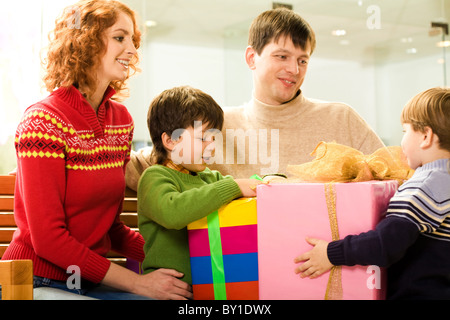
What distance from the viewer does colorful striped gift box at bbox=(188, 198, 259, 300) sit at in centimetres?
102

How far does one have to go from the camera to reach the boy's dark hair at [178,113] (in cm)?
116

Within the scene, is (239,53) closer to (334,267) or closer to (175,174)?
(175,174)

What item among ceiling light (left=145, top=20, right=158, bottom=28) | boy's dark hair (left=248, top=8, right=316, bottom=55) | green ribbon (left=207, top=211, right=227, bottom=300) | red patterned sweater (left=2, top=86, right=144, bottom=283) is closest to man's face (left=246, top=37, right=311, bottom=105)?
boy's dark hair (left=248, top=8, right=316, bottom=55)

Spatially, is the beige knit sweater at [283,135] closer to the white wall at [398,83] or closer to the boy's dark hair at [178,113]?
the boy's dark hair at [178,113]

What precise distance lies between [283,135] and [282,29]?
11.7 inches

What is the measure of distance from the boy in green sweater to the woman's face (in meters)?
0.11

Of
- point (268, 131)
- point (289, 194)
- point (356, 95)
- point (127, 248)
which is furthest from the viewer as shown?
point (356, 95)

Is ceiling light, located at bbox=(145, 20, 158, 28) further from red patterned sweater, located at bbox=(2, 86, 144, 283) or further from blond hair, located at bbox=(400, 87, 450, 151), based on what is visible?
blond hair, located at bbox=(400, 87, 450, 151)

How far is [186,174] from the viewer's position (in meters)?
1.17

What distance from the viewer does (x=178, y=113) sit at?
45.6 inches
